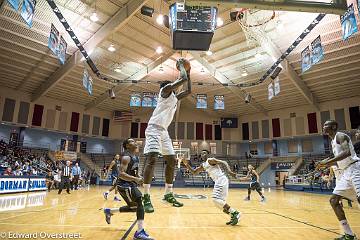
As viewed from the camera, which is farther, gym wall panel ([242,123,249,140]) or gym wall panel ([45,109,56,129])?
gym wall panel ([242,123,249,140])

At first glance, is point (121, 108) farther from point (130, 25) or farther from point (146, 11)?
point (146, 11)

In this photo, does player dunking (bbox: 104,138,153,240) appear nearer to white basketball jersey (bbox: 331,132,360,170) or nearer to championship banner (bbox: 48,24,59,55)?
white basketball jersey (bbox: 331,132,360,170)

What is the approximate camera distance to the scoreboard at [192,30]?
7.68 meters

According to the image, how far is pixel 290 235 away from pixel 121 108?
1116 inches

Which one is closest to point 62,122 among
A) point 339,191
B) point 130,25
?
point 130,25

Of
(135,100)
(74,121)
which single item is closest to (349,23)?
(135,100)

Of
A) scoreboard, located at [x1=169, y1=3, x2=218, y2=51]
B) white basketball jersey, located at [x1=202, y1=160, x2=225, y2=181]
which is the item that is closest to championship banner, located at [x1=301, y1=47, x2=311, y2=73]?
scoreboard, located at [x1=169, y1=3, x2=218, y2=51]

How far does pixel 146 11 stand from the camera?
1384 cm

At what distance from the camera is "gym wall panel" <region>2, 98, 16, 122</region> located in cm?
2475

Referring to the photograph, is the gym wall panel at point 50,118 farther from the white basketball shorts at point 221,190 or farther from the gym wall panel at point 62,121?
the white basketball shorts at point 221,190

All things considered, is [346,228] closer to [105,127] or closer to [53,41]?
[53,41]

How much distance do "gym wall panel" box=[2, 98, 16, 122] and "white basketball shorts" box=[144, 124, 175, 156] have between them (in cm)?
2589

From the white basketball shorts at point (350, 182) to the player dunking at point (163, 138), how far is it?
2.69 m

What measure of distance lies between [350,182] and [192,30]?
18.4ft
